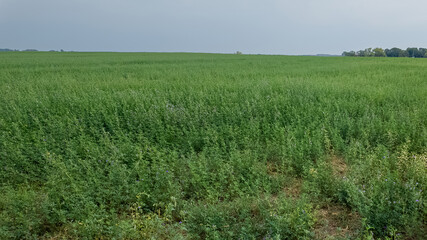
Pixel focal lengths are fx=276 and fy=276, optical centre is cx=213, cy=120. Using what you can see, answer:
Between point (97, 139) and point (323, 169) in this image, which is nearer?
point (323, 169)

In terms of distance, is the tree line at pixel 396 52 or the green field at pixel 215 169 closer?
the green field at pixel 215 169

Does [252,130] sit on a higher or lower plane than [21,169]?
higher

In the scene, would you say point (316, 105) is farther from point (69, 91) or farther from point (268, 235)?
point (69, 91)

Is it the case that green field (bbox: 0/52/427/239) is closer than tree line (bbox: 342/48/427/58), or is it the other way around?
green field (bbox: 0/52/427/239)

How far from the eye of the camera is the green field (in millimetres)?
3066

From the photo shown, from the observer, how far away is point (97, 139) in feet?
19.0

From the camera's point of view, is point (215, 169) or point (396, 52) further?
point (396, 52)

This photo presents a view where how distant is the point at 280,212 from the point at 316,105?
14.2 feet

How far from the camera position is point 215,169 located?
14.5 feet

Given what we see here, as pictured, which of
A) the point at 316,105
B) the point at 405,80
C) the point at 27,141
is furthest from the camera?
the point at 405,80

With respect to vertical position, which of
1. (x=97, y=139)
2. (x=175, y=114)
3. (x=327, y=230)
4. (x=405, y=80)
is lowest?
(x=327, y=230)

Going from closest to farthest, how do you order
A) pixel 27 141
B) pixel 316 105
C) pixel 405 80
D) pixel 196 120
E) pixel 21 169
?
pixel 21 169
pixel 27 141
pixel 196 120
pixel 316 105
pixel 405 80

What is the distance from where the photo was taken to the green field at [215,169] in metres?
3.07

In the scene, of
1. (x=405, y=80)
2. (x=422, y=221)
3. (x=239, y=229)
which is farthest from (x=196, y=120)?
(x=405, y=80)
